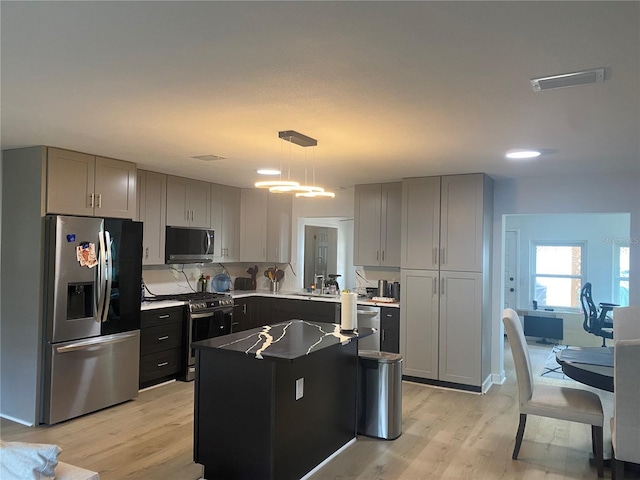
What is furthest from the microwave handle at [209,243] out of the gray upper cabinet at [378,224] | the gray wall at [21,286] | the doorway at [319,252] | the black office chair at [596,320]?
the black office chair at [596,320]

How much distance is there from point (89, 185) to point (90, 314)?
115 centimetres

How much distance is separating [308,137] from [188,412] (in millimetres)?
2737

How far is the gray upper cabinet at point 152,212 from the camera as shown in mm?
5168

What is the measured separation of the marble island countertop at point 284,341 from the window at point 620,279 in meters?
5.69

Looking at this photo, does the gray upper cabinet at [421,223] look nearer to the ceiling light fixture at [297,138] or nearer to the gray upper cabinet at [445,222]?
the gray upper cabinet at [445,222]

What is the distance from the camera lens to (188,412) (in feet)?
14.2

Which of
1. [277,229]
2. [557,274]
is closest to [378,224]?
[277,229]

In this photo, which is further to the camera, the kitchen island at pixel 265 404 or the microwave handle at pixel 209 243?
the microwave handle at pixel 209 243

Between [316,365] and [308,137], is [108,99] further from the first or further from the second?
[316,365]

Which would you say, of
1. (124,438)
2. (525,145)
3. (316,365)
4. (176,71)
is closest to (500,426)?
(316,365)

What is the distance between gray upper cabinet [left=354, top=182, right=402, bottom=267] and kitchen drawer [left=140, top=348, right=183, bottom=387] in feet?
8.09

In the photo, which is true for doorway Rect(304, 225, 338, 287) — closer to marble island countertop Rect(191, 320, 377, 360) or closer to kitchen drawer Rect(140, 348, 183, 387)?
kitchen drawer Rect(140, 348, 183, 387)

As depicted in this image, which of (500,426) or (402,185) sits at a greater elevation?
(402,185)

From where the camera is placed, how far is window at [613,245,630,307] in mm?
7465
